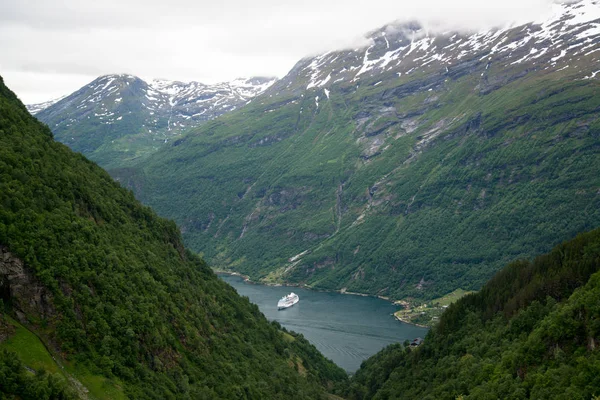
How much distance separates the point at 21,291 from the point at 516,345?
6238 centimetres

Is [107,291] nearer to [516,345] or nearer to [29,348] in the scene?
[29,348]

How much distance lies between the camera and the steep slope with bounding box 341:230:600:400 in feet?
211

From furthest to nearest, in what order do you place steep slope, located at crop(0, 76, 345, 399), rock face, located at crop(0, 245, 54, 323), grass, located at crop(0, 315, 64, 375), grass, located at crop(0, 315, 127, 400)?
1. steep slope, located at crop(0, 76, 345, 399)
2. rock face, located at crop(0, 245, 54, 323)
3. grass, located at crop(0, 315, 127, 400)
4. grass, located at crop(0, 315, 64, 375)

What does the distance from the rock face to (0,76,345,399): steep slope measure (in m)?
0.11

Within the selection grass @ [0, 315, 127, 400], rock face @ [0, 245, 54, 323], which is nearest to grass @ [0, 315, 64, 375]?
grass @ [0, 315, 127, 400]

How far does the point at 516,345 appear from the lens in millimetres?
80438

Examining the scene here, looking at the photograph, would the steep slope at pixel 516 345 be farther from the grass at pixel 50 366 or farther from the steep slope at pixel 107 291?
the grass at pixel 50 366

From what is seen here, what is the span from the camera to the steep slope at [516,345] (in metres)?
64.2

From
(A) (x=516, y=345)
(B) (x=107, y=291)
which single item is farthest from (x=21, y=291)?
(A) (x=516, y=345)

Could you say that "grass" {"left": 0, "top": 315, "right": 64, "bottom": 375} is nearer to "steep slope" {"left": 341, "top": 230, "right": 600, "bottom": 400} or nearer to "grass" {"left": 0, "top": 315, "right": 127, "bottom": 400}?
"grass" {"left": 0, "top": 315, "right": 127, "bottom": 400}

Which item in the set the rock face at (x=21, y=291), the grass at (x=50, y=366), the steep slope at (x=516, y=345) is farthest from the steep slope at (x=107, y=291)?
the steep slope at (x=516, y=345)

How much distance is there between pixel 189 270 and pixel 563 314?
6153 cm

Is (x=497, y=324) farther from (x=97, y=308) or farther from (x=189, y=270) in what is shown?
(x=97, y=308)

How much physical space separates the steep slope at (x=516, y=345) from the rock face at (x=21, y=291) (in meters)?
50.8
